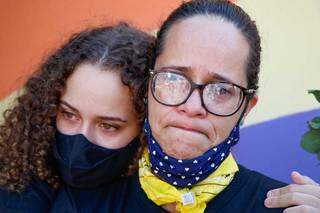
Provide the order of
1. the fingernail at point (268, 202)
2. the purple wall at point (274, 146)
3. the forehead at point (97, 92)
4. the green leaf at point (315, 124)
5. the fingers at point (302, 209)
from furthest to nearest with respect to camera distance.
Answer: the purple wall at point (274, 146) < the green leaf at point (315, 124) < the forehead at point (97, 92) < the fingernail at point (268, 202) < the fingers at point (302, 209)

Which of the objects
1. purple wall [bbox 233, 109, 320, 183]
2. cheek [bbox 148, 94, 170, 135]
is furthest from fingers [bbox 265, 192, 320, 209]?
purple wall [bbox 233, 109, 320, 183]

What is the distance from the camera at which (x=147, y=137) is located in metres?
2.00

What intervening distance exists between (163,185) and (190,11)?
0.61m

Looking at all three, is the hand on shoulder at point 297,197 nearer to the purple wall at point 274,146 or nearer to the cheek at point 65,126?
the cheek at point 65,126

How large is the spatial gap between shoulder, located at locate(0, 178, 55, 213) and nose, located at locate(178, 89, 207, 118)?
614mm

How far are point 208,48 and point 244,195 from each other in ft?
1.72

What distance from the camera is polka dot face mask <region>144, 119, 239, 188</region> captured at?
1.85 meters

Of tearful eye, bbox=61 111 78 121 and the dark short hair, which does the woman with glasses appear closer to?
the dark short hair

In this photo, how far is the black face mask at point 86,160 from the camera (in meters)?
1.99

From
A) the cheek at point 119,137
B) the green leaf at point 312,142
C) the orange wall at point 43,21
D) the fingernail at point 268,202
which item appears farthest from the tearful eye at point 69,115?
the orange wall at point 43,21

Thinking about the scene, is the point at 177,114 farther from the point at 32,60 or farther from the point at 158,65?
the point at 32,60

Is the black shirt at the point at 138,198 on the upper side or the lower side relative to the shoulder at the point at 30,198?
upper

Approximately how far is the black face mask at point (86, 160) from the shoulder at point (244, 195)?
386mm

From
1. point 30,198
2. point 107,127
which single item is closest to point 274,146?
point 107,127
